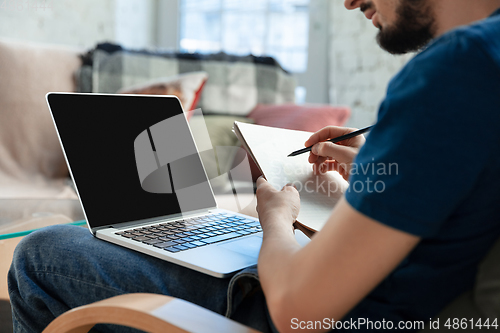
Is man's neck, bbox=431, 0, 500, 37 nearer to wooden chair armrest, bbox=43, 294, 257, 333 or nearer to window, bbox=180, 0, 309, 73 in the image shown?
wooden chair armrest, bbox=43, 294, 257, 333

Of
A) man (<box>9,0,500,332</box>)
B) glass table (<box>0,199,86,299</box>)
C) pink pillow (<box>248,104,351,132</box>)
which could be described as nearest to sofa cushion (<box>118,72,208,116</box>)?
pink pillow (<box>248,104,351,132</box>)

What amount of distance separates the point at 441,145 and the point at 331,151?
1.34 ft

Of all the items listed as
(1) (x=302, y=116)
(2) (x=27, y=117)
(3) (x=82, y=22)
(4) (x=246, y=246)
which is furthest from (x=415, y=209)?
(3) (x=82, y=22)

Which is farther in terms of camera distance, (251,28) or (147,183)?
(251,28)

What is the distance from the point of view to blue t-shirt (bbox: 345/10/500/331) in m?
0.38

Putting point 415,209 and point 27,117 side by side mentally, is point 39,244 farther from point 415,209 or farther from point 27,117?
point 27,117

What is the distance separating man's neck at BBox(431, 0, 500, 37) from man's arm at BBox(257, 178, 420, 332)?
1.01ft

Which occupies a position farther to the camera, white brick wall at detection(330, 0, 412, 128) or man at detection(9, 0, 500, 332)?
white brick wall at detection(330, 0, 412, 128)

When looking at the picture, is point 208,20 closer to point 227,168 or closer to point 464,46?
point 227,168

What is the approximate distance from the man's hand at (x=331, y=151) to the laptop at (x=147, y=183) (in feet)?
0.58

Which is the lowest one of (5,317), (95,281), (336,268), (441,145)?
(5,317)

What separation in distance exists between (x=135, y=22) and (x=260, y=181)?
259 centimetres

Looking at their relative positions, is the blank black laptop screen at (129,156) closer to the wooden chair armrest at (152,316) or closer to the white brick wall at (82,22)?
the wooden chair armrest at (152,316)

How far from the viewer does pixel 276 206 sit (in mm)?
625
